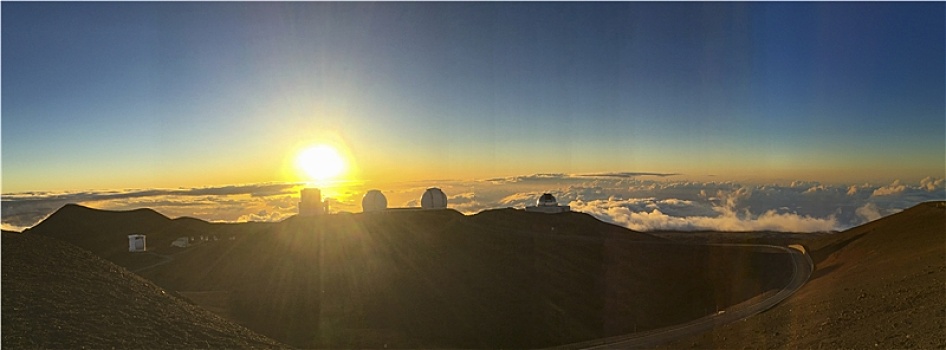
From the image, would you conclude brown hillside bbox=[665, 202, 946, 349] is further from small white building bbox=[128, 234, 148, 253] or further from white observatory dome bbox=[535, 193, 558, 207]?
small white building bbox=[128, 234, 148, 253]

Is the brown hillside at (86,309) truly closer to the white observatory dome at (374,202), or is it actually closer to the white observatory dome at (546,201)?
the white observatory dome at (374,202)

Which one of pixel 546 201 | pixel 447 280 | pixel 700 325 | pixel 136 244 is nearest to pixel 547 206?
pixel 546 201

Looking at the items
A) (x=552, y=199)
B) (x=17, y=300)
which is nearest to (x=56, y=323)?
(x=17, y=300)

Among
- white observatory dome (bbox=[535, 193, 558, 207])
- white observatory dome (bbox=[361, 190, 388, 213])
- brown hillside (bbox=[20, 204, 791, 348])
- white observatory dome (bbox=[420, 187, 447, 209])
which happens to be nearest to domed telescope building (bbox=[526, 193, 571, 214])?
white observatory dome (bbox=[535, 193, 558, 207])

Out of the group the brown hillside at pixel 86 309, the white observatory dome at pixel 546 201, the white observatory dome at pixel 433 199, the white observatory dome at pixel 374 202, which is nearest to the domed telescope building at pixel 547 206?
the white observatory dome at pixel 546 201

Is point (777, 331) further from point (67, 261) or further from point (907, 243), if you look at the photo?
point (67, 261)
